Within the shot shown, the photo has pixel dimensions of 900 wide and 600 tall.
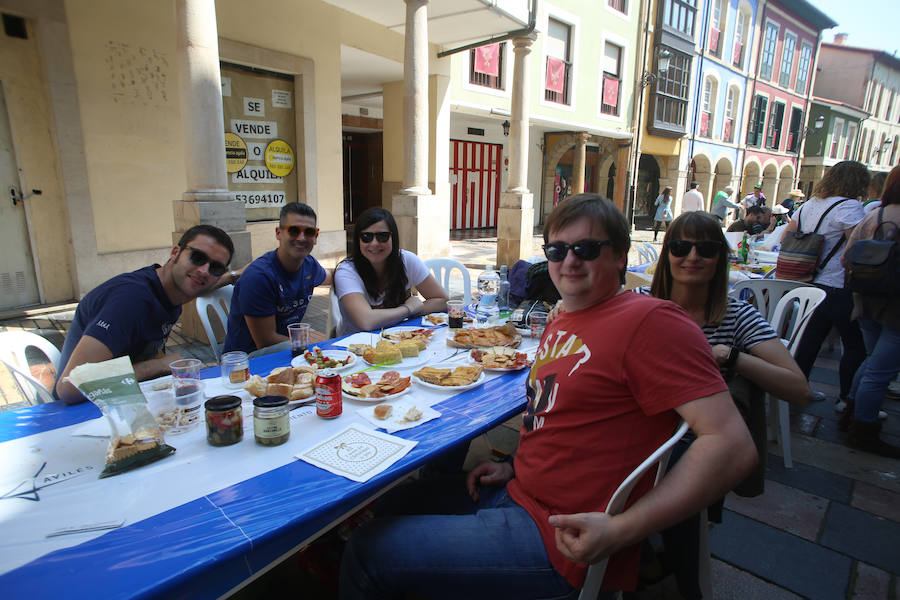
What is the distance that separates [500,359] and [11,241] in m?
5.74

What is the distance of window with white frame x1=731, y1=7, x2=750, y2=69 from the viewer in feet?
60.2

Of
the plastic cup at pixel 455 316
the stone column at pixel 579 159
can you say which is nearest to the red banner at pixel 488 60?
the stone column at pixel 579 159

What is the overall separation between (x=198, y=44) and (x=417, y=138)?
3108 millimetres

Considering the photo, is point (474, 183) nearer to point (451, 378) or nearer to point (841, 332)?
point (841, 332)

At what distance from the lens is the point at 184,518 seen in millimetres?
1148

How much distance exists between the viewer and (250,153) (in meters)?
6.72

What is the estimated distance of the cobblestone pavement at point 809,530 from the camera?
1938mm

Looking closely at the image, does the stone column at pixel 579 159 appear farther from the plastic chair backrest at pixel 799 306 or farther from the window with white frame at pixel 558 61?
the plastic chair backrest at pixel 799 306

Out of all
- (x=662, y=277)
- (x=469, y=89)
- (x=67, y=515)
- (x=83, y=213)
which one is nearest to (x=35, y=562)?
(x=67, y=515)

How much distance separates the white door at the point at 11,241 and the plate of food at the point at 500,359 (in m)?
5.55

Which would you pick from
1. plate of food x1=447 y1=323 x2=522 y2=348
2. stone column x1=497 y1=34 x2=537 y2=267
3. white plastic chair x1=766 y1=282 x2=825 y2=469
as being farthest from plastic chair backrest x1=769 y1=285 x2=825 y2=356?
stone column x1=497 y1=34 x2=537 y2=267

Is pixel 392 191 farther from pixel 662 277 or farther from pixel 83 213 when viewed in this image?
pixel 662 277

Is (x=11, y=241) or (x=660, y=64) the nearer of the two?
(x=11, y=241)

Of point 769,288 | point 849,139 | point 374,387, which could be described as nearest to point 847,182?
point 769,288
